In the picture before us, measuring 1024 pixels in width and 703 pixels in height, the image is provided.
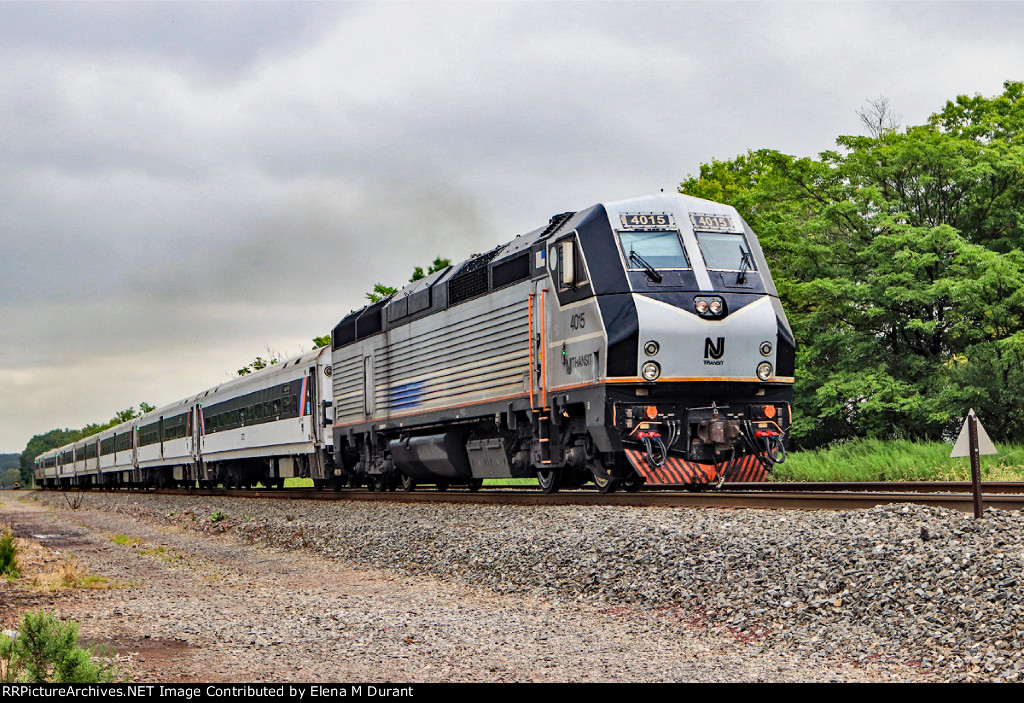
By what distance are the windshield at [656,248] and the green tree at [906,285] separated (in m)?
10.7

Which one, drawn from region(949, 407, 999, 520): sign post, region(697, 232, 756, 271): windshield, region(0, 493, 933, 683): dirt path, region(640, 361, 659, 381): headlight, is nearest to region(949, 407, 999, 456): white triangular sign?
region(949, 407, 999, 520): sign post

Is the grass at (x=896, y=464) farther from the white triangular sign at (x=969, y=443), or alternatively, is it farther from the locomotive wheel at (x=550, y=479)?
the white triangular sign at (x=969, y=443)

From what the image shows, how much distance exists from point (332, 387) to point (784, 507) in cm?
1511

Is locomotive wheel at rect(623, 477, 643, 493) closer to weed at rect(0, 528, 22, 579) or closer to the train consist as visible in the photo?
the train consist

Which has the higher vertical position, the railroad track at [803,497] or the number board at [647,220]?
the number board at [647,220]

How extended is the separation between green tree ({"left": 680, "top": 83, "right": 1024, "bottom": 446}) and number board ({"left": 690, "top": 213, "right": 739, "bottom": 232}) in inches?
385

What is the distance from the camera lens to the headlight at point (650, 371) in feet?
43.3

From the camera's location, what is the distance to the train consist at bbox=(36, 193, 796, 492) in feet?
43.8

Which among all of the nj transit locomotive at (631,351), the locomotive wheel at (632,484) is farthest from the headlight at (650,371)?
the locomotive wheel at (632,484)

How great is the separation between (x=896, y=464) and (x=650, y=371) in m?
8.21

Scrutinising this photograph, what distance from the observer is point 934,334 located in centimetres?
2445

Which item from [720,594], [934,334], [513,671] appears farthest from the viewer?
[934,334]
